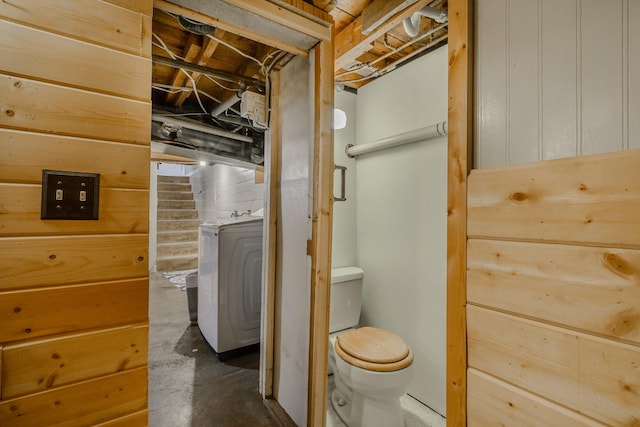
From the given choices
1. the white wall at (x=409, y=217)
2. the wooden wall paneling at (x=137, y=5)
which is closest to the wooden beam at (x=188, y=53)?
the wooden wall paneling at (x=137, y=5)

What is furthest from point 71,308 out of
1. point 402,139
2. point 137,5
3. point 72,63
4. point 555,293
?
point 402,139

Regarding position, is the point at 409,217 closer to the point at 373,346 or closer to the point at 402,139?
the point at 402,139

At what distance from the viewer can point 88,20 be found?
95 cm

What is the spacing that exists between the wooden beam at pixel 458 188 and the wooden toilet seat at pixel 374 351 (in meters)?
0.53

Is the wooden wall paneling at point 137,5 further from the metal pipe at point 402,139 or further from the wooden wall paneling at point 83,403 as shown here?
the metal pipe at point 402,139

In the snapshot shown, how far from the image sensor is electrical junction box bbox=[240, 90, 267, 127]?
1915mm

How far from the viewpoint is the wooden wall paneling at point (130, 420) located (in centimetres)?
99

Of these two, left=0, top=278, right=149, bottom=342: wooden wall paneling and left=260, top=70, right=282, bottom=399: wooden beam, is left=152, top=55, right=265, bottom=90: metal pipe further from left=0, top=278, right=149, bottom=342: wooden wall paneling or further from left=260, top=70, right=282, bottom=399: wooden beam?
left=0, top=278, right=149, bottom=342: wooden wall paneling

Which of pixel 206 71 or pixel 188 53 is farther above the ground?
pixel 188 53

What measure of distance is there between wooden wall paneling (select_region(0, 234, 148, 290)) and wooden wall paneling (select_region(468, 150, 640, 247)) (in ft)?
3.71

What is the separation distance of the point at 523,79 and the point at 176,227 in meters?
6.33

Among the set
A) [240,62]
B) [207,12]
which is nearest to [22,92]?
[207,12]

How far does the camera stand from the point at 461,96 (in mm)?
966

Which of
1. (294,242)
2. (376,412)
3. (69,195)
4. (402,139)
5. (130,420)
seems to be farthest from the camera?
(402,139)
